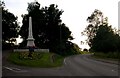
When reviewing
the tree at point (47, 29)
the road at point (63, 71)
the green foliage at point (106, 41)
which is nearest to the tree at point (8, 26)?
the tree at point (47, 29)

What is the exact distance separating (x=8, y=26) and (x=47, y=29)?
1524 cm

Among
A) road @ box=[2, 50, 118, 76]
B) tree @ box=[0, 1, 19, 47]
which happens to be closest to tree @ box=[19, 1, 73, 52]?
tree @ box=[0, 1, 19, 47]

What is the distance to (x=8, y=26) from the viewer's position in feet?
282

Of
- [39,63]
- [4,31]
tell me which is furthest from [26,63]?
[4,31]

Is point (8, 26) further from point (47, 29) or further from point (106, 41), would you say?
point (106, 41)

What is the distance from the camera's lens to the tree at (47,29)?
318ft

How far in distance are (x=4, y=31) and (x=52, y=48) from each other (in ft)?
51.9

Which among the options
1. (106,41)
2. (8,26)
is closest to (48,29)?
(8,26)

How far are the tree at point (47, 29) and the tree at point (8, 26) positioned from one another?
6.80 m

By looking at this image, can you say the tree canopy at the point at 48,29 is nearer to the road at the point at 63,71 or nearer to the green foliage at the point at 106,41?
the green foliage at the point at 106,41

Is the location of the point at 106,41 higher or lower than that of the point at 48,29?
lower

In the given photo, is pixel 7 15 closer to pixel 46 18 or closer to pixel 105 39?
pixel 46 18

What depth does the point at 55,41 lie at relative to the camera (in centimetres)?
9750

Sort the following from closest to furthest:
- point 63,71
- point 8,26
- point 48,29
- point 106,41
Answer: point 63,71
point 106,41
point 8,26
point 48,29
